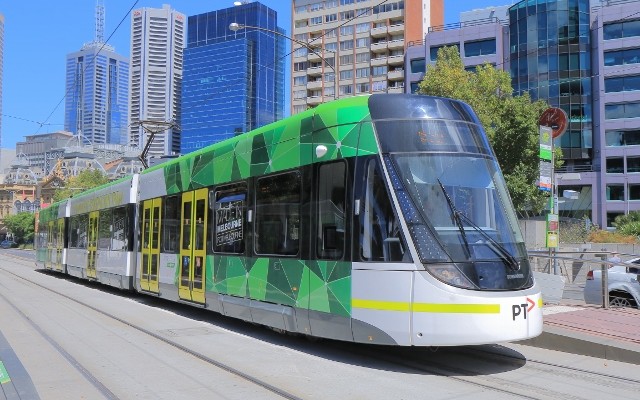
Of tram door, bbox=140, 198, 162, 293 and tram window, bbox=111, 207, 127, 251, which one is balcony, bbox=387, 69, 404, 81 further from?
tram door, bbox=140, 198, 162, 293

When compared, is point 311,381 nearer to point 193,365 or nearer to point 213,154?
point 193,365

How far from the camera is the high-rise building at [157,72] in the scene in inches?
3155

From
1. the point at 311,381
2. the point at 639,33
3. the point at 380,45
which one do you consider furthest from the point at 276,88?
the point at 311,381

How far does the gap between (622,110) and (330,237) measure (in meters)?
57.6

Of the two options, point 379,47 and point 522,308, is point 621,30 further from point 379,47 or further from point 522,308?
point 522,308

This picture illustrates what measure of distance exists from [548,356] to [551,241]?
15.7ft

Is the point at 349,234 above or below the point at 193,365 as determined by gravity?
Answer: above

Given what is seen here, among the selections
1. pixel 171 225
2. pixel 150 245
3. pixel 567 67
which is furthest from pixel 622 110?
pixel 171 225

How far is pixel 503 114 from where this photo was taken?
108 ft

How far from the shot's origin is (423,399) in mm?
6348

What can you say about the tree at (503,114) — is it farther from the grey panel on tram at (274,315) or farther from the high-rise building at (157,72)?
the high-rise building at (157,72)

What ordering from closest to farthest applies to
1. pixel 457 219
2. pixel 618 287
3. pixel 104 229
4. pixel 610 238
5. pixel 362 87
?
pixel 457 219, pixel 618 287, pixel 104 229, pixel 610 238, pixel 362 87

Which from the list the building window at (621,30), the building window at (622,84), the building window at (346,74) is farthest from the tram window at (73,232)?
the building window at (346,74)

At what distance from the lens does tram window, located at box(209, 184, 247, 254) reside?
1070 centimetres
